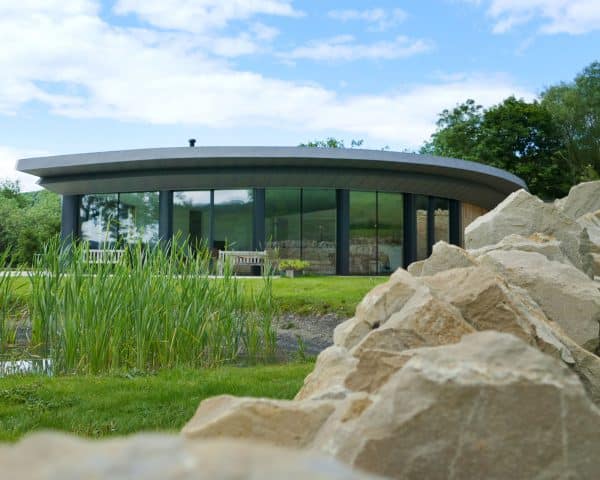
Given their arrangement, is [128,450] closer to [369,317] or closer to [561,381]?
[561,381]

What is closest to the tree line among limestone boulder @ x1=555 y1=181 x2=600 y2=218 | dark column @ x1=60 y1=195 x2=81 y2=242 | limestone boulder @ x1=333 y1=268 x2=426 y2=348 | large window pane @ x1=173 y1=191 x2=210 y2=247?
dark column @ x1=60 y1=195 x2=81 y2=242

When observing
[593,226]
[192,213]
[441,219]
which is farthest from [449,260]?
[441,219]

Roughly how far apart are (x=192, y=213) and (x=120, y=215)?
111 inches

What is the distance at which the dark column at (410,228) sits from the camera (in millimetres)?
21438

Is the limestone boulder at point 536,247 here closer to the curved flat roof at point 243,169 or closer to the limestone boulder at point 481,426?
the limestone boulder at point 481,426

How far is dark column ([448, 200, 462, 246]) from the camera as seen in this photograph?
2305cm

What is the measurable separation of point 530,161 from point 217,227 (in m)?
23.8

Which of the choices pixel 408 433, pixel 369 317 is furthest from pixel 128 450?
pixel 369 317

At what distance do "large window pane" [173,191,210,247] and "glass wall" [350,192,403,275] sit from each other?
189 inches

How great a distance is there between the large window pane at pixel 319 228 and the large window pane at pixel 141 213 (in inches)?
199

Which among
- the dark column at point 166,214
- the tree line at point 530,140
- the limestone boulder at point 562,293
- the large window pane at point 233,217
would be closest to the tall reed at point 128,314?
the limestone boulder at point 562,293

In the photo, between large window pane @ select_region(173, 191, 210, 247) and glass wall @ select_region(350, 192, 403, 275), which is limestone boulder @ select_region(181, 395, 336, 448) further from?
glass wall @ select_region(350, 192, 403, 275)

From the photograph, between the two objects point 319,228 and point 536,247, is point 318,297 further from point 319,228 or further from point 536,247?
point 319,228

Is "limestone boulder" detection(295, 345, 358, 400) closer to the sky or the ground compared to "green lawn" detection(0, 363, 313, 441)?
closer to the sky
